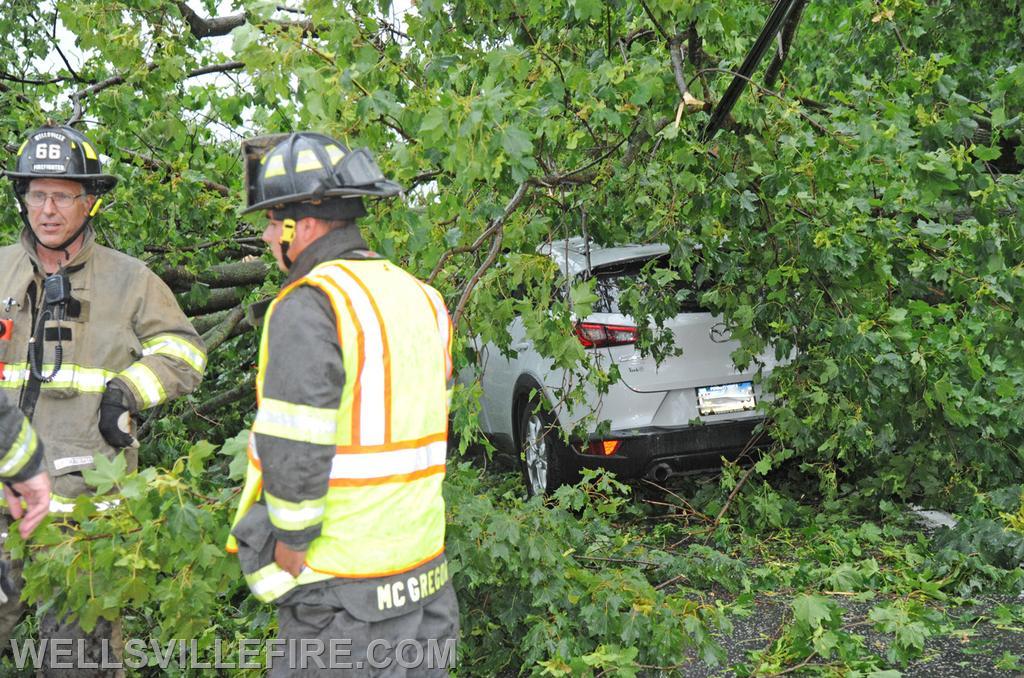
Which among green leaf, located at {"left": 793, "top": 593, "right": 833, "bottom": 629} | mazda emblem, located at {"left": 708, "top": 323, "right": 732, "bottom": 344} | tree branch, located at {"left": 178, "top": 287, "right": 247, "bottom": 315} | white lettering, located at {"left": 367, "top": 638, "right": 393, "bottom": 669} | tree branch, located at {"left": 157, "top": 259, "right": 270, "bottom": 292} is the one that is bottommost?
green leaf, located at {"left": 793, "top": 593, "right": 833, "bottom": 629}

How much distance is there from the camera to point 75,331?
3922 millimetres

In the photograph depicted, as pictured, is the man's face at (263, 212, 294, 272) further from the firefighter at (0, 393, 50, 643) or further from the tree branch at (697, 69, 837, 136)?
the tree branch at (697, 69, 837, 136)

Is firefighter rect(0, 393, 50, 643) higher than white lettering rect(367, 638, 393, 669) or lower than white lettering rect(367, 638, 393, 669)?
higher

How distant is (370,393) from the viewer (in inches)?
106

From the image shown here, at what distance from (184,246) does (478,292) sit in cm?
261

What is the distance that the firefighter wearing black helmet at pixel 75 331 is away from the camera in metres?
3.84

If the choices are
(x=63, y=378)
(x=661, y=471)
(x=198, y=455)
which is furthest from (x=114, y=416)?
(x=661, y=471)

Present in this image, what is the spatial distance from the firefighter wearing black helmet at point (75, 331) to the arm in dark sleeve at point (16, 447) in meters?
0.50

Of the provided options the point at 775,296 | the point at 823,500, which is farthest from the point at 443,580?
the point at 823,500

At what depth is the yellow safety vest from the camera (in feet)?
8.70

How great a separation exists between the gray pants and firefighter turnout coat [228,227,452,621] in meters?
0.05

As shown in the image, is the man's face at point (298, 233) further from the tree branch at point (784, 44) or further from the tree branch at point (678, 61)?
the tree branch at point (784, 44)

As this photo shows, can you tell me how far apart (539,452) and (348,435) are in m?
4.96

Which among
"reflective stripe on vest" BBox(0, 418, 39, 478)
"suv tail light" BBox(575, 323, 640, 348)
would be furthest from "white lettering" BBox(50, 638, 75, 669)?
"suv tail light" BBox(575, 323, 640, 348)
